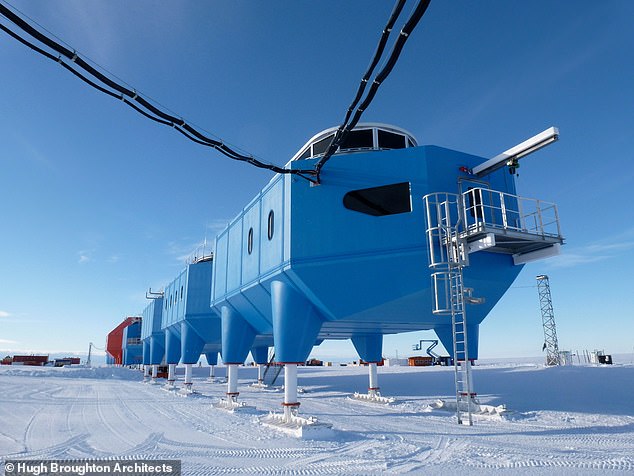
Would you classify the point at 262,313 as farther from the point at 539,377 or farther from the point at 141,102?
the point at 539,377

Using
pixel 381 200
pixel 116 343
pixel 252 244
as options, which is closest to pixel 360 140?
pixel 381 200

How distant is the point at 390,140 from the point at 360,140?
112 centimetres

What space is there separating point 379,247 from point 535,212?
4721 millimetres

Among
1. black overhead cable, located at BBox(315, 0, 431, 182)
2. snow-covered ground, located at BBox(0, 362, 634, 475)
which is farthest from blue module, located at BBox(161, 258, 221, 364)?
black overhead cable, located at BBox(315, 0, 431, 182)

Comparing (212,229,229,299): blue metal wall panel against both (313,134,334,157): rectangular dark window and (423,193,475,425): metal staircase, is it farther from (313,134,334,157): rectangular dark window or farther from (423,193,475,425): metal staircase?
(423,193,475,425): metal staircase

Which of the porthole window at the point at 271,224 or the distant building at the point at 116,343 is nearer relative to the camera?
the porthole window at the point at 271,224

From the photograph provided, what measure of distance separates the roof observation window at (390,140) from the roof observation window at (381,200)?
2.52 metres

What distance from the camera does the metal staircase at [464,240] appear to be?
39.8 ft

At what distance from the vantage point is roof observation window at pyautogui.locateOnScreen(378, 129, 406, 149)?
15.6m

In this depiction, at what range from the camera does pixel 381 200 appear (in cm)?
1372

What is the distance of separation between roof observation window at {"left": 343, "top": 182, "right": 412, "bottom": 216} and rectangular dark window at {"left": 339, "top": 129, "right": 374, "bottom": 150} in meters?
2.41

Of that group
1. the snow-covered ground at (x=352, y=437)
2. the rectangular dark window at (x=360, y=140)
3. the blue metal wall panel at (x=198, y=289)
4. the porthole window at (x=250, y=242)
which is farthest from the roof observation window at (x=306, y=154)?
the blue metal wall panel at (x=198, y=289)

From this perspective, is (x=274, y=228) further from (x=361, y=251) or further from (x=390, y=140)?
(x=390, y=140)

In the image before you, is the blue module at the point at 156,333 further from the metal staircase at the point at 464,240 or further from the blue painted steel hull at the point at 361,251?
the metal staircase at the point at 464,240
